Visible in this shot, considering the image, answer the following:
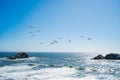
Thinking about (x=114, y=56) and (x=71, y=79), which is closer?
(x=71, y=79)

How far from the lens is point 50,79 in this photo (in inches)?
1342

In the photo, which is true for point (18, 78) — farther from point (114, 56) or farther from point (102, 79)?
point (114, 56)

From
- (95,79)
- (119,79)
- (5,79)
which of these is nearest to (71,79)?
(95,79)

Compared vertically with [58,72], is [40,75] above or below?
below

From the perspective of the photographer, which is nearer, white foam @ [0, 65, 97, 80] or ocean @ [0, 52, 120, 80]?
white foam @ [0, 65, 97, 80]

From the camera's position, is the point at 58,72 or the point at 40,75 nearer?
the point at 40,75

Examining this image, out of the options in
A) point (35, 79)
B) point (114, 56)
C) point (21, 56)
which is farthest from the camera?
point (21, 56)

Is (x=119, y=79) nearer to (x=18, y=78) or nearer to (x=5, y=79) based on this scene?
(x=18, y=78)

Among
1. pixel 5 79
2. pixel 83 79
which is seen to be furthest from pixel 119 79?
pixel 5 79

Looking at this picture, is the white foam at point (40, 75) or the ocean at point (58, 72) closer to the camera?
the white foam at point (40, 75)

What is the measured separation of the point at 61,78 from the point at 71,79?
2.08m

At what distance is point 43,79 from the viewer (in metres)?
33.8

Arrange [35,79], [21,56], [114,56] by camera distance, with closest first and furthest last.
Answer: [35,79] → [114,56] → [21,56]

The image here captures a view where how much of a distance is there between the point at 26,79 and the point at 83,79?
35.1ft
